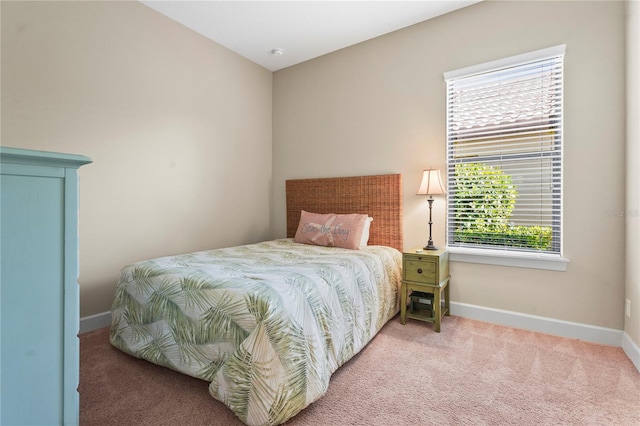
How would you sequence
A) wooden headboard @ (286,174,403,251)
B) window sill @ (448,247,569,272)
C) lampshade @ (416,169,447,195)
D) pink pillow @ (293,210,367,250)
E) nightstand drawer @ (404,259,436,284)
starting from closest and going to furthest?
window sill @ (448,247,569,272)
nightstand drawer @ (404,259,436,284)
lampshade @ (416,169,447,195)
pink pillow @ (293,210,367,250)
wooden headboard @ (286,174,403,251)

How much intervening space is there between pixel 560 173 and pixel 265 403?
105 inches

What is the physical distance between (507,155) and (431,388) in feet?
6.56

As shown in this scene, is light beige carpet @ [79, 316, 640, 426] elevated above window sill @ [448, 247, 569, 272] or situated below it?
below

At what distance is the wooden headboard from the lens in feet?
10.2

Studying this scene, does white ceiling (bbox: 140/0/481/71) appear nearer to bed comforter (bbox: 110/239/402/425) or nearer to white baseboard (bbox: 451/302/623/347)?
bed comforter (bbox: 110/239/402/425)

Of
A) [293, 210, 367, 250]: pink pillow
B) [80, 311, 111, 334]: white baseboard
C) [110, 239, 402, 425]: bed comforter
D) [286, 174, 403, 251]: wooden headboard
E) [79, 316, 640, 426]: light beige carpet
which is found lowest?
[79, 316, 640, 426]: light beige carpet

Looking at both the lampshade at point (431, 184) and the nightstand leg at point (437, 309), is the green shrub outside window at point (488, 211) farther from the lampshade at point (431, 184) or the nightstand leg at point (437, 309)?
the nightstand leg at point (437, 309)

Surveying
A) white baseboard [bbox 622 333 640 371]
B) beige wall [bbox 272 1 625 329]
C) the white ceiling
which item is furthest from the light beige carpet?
the white ceiling

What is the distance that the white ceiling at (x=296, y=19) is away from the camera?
272 centimetres

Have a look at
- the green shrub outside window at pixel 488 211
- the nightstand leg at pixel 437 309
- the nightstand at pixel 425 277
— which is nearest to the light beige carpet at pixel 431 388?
the nightstand leg at pixel 437 309

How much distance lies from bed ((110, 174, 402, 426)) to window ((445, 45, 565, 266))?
3.12 ft

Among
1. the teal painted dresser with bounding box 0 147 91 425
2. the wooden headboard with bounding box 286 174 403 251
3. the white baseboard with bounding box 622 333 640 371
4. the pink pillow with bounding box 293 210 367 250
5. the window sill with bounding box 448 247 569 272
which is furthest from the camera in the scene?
the wooden headboard with bounding box 286 174 403 251

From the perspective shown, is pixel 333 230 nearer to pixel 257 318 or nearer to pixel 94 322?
pixel 257 318

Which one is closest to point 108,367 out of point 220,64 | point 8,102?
point 8,102
